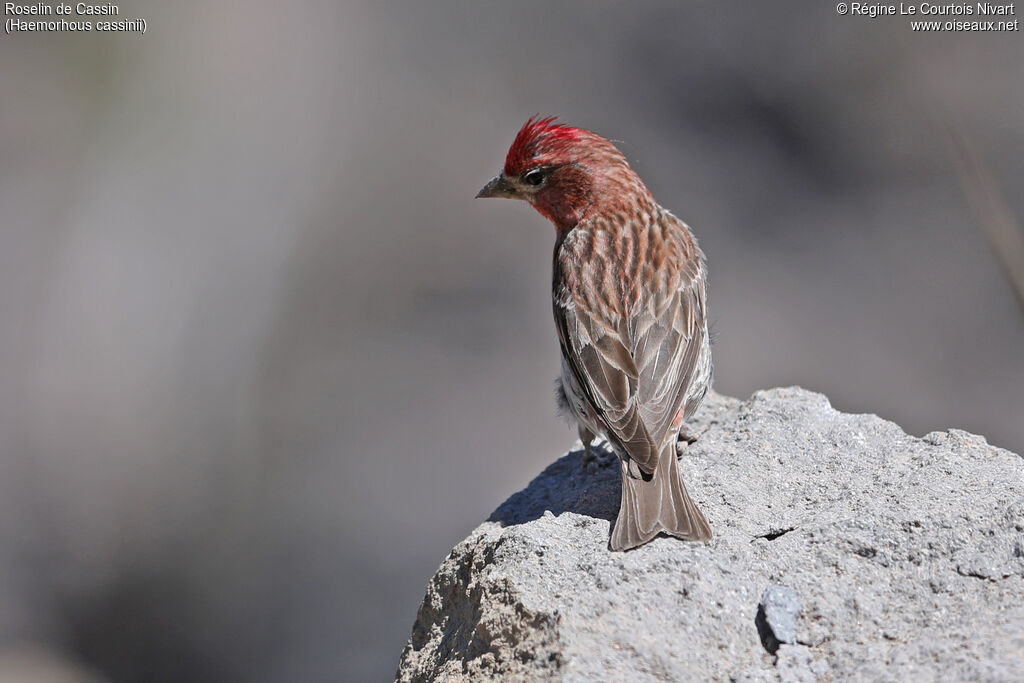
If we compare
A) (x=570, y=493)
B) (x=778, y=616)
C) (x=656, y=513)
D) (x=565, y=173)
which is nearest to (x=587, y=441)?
(x=570, y=493)

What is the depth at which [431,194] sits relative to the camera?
8.72 meters

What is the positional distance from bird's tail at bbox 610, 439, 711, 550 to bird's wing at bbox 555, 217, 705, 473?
9 centimetres

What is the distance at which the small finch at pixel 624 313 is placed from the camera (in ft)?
13.3

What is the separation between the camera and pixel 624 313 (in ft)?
15.5

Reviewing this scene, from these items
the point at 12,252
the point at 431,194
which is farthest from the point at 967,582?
the point at 12,252

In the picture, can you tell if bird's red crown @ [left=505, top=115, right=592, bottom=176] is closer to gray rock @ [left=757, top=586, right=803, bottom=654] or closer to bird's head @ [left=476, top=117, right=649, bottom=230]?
bird's head @ [left=476, top=117, right=649, bottom=230]

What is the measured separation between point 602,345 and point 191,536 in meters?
3.97

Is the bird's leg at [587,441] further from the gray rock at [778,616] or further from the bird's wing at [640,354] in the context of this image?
the gray rock at [778,616]

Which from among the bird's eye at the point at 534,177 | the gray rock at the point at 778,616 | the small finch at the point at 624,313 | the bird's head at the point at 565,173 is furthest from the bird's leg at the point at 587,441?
the gray rock at the point at 778,616

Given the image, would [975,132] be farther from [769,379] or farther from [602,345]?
[602,345]

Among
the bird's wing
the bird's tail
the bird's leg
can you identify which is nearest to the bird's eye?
the bird's wing

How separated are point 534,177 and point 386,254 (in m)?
3.22

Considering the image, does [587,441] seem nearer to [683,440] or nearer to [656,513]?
[683,440]

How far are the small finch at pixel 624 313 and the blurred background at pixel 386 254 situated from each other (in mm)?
2605
